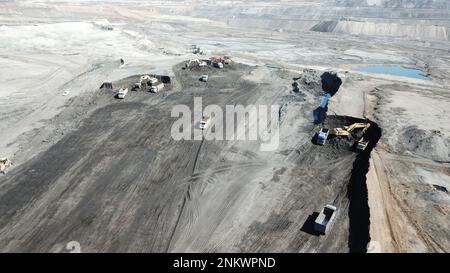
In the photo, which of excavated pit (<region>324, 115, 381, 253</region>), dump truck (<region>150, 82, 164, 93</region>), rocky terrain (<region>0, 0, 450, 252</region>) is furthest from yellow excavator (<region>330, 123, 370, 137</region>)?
dump truck (<region>150, 82, 164, 93</region>)

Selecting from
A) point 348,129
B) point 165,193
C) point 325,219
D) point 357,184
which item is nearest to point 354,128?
point 348,129

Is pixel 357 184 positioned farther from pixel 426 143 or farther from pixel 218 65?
pixel 218 65

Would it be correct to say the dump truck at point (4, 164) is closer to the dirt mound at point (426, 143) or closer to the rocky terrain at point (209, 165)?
the rocky terrain at point (209, 165)
